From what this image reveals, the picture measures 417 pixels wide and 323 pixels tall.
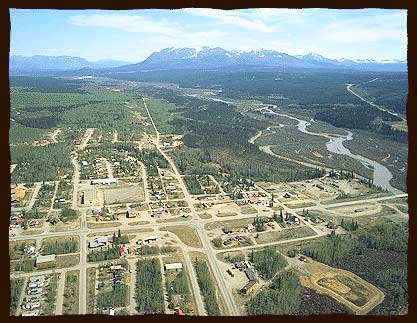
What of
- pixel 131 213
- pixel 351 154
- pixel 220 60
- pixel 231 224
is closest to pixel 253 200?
pixel 231 224

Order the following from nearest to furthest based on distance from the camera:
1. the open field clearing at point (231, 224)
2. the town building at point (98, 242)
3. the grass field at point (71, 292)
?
the grass field at point (71, 292)
the town building at point (98, 242)
the open field clearing at point (231, 224)

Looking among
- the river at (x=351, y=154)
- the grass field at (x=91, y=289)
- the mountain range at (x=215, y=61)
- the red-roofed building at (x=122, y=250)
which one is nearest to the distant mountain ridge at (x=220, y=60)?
the mountain range at (x=215, y=61)

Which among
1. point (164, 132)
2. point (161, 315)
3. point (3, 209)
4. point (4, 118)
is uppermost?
point (4, 118)

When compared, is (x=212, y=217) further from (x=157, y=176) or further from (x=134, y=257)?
(x=157, y=176)

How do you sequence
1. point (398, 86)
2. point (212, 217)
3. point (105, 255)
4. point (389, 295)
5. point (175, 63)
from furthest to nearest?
point (175, 63) → point (398, 86) → point (212, 217) → point (105, 255) → point (389, 295)

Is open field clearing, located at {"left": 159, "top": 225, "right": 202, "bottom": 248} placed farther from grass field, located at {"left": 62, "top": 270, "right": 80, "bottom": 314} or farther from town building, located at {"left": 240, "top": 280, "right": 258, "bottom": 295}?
grass field, located at {"left": 62, "top": 270, "right": 80, "bottom": 314}

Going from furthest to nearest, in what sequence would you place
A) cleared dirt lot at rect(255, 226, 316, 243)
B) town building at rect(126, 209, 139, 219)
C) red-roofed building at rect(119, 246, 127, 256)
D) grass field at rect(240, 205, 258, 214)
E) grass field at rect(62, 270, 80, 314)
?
1. grass field at rect(240, 205, 258, 214)
2. town building at rect(126, 209, 139, 219)
3. cleared dirt lot at rect(255, 226, 316, 243)
4. red-roofed building at rect(119, 246, 127, 256)
5. grass field at rect(62, 270, 80, 314)

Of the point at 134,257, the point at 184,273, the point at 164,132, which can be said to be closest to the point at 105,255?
the point at 134,257

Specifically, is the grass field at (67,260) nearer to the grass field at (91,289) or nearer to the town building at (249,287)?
the grass field at (91,289)

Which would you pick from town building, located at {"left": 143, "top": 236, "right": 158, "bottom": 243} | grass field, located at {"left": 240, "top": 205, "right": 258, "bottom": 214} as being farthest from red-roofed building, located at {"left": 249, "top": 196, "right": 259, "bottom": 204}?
town building, located at {"left": 143, "top": 236, "right": 158, "bottom": 243}

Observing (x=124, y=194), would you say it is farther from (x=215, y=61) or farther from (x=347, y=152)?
(x=215, y=61)

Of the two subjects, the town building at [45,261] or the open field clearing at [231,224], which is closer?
the town building at [45,261]
